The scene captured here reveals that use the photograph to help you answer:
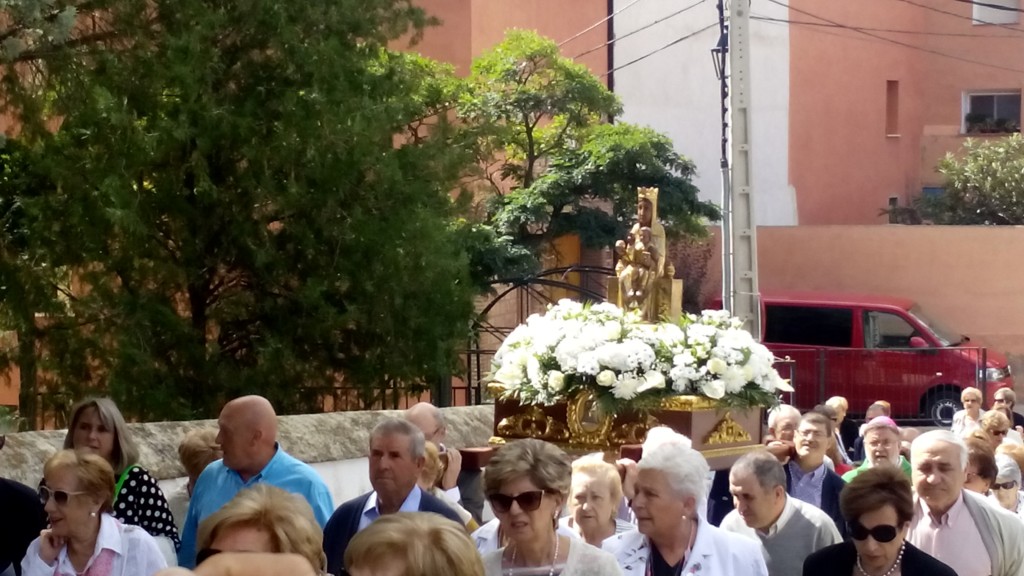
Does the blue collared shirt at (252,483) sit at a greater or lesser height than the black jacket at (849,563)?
greater

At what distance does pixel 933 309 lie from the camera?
28.1m

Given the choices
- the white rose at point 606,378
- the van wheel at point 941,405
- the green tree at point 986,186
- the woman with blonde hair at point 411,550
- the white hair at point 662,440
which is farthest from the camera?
the green tree at point 986,186

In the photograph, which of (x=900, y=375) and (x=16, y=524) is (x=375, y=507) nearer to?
(x=16, y=524)

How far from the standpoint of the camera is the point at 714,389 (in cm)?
855

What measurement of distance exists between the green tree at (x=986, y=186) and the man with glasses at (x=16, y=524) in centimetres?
2624

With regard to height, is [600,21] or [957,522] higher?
[600,21]

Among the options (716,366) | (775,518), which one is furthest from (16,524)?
(716,366)

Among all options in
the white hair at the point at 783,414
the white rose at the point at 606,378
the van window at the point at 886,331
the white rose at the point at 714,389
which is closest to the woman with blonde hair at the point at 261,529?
the white rose at the point at 606,378

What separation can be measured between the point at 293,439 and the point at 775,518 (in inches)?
142

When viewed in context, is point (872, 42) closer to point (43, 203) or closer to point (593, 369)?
point (43, 203)

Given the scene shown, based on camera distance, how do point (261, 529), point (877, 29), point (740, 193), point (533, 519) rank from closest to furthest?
point (261, 529)
point (533, 519)
point (740, 193)
point (877, 29)

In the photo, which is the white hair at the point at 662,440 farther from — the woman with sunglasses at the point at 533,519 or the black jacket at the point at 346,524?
the black jacket at the point at 346,524

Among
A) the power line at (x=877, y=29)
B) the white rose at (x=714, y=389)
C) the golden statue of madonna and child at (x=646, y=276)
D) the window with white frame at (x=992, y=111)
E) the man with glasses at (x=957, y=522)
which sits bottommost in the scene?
the man with glasses at (x=957, y=522)

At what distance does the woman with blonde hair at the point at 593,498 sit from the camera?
5.95m
